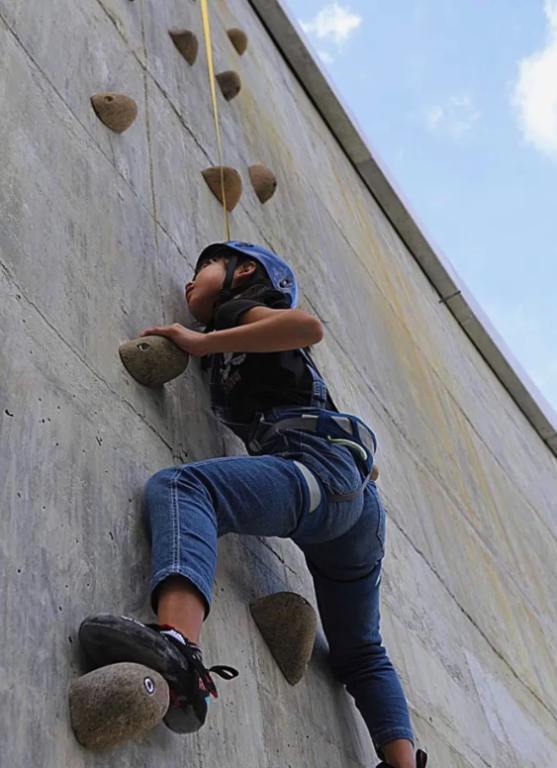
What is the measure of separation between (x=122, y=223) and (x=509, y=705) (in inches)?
80.4

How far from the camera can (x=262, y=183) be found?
393 centimetres

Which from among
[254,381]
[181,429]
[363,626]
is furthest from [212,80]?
[363,626]

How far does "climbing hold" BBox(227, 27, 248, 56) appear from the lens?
16.6 feet

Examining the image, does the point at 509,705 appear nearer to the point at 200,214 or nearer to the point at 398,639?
the point at 398,639

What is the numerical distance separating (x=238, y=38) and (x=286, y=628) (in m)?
3.66

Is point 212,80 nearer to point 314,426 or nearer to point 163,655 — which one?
point 314,426

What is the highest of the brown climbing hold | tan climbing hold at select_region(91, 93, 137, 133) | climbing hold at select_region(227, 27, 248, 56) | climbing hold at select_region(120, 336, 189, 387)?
climbing hold at select_region(227, 27, 248, 56)

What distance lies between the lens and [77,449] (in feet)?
5.89

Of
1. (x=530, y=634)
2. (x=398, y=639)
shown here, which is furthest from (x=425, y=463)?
(x=398, y=639)

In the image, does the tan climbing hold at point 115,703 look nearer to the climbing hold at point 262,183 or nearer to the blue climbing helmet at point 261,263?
the blue climbing helmet at point 261,263

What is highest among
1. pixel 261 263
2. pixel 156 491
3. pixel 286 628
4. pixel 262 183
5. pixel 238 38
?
pixel 238 38

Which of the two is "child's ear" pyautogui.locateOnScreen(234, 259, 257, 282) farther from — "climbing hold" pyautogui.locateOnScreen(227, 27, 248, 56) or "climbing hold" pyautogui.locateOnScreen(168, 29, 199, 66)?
"climbing hold" pyautogui.locateOnScreen(227, 27, 248, 56)

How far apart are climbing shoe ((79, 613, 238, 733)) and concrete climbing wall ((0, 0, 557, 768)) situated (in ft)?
0.16

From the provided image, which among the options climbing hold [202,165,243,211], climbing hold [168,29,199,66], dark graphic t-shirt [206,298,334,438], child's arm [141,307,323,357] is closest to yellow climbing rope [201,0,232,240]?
climbing hold [202,165,243,211]
